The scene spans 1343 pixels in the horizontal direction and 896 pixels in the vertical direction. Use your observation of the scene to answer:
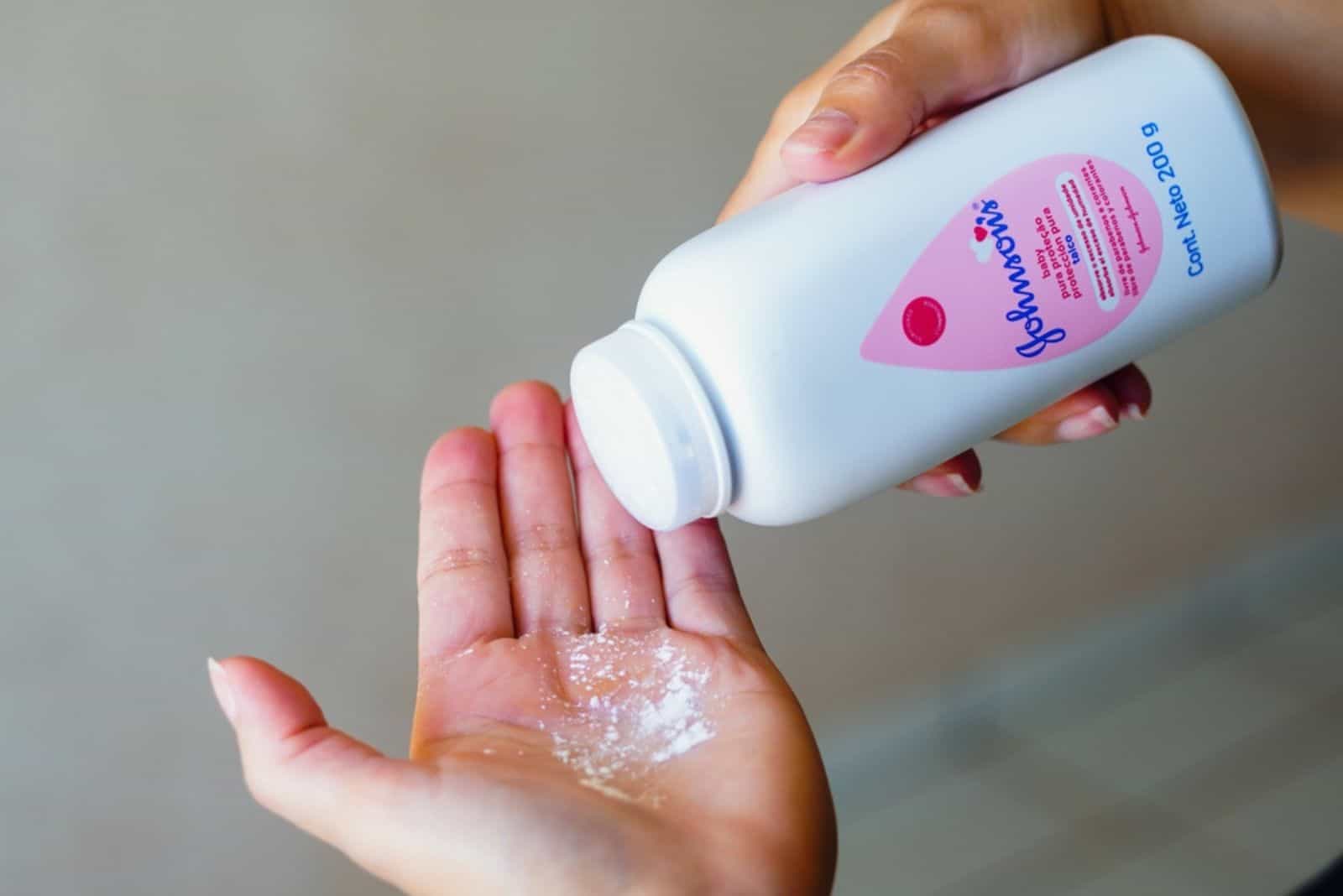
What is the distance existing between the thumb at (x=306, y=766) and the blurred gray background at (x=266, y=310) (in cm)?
35

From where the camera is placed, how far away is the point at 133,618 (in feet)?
2.92

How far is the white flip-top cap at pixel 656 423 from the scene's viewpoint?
0.56m

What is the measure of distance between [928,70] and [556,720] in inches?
15.8

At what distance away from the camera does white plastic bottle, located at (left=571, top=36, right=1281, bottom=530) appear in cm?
55

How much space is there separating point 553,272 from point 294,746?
53 centimetres

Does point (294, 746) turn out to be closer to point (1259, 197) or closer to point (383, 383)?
point (383, 383)

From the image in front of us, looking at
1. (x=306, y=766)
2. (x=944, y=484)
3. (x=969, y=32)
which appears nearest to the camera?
(x=306, y=766)

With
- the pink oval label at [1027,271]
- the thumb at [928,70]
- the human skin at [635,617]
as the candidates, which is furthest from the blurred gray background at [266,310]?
the pink oval label at [1027,271]

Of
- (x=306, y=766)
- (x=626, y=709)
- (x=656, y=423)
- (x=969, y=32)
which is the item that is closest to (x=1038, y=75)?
(x=969, y=32)

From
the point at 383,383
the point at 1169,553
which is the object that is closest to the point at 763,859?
the point at 383,383

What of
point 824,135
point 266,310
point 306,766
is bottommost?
point 306,766

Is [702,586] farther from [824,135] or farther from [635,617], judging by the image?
[824,135]

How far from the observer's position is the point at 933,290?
56 centimetres

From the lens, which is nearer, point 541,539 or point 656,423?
point 656,423
